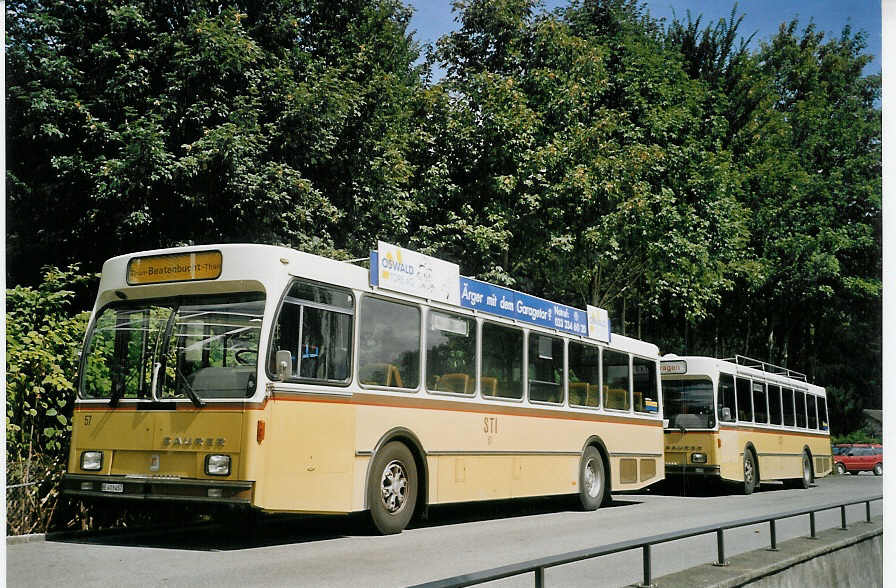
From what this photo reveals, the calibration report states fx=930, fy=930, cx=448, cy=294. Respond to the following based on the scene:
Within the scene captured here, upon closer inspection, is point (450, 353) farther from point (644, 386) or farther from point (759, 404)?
point (759, 404)

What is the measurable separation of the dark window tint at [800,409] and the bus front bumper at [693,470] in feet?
18.0

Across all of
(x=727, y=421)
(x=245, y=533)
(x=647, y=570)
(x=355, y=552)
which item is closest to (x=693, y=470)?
(x=727, y=421)

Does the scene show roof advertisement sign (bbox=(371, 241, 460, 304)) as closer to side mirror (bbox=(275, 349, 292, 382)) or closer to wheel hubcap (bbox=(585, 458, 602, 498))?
side mirror (bbox=(275, 349, 292, 382))

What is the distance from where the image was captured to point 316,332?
8.59 meters

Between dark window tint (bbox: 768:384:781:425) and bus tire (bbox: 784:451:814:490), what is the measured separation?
7.20 ft

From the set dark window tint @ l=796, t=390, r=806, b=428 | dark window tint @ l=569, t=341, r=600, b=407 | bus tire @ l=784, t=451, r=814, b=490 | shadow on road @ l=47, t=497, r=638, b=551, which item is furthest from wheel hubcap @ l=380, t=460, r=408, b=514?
bus tire @ l=784, t=451, r=814, b=490

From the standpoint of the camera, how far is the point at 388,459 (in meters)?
9.41

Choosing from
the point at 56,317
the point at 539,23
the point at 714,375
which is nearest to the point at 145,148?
the point at 56,317

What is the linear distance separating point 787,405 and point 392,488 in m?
14.9

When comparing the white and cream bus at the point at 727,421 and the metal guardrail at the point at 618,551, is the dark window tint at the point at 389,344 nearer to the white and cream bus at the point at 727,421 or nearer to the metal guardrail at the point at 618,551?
the metal guardrail at the point at 618,551

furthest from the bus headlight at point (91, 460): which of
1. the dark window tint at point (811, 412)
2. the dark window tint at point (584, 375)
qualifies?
the dark window tint at point (811, 412)

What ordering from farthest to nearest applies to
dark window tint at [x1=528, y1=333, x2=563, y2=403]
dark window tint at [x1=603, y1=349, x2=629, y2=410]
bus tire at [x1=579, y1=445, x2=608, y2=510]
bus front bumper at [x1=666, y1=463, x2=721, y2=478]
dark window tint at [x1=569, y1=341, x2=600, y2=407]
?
bus front bumper at [x1=666, y1=463, x2=721, y2=478], dark window tint at [x1=603, y1=349, x2=629, y2=410], bus tire at [x1=579, y1=445, x2=608, y2=510], dark window tint at [x1=569, y1=341, x2=600, y2=407], dark window tint at [x1=528, y1=333, x2=563, y2=403]

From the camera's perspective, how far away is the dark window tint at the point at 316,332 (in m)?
8.24

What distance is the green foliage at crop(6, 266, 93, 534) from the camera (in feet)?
28.1
